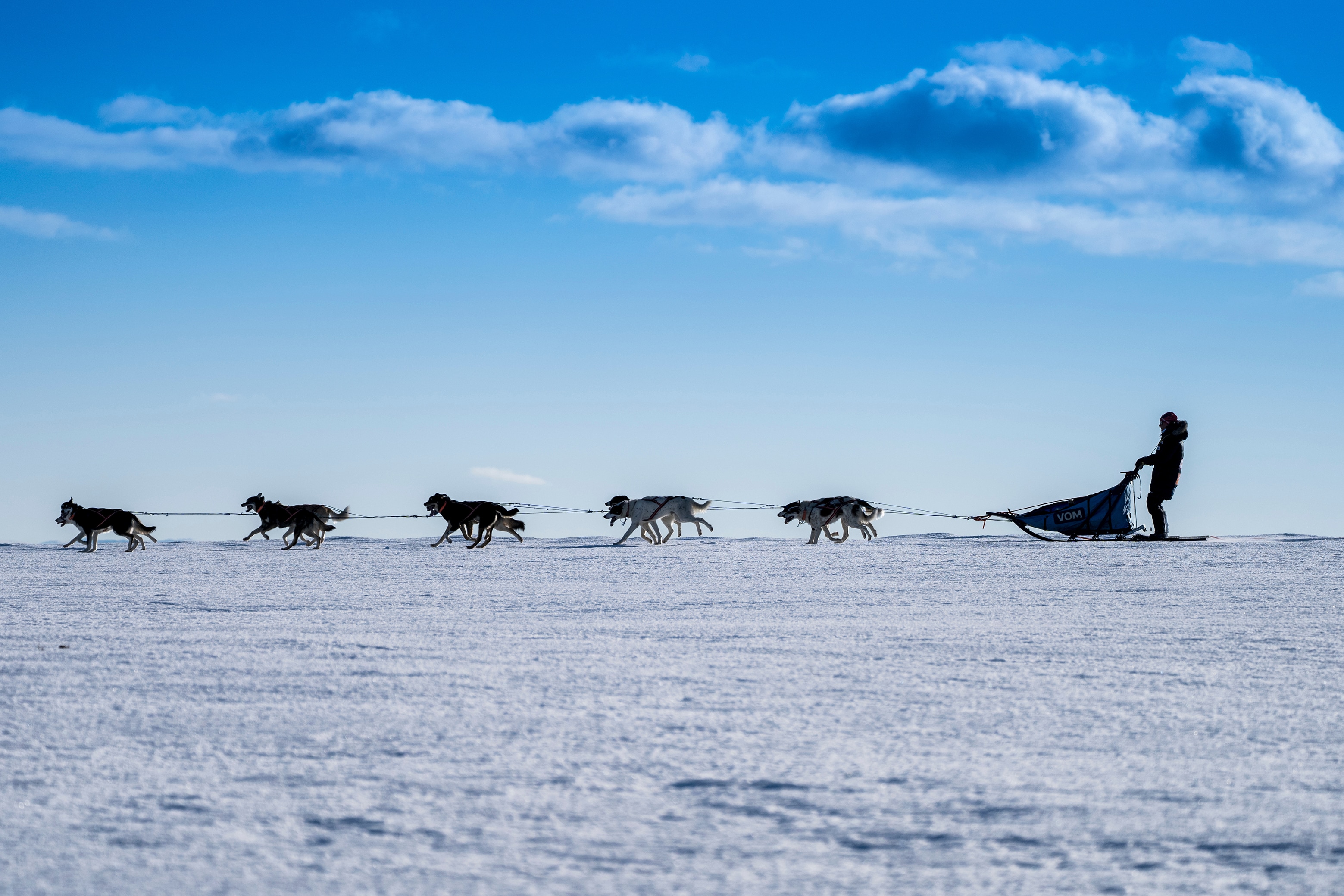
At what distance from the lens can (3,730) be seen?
4.16 meters

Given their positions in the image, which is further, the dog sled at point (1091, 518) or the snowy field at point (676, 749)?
the dog sled at point (1091, 518)

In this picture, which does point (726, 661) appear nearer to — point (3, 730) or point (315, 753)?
point (315, 753)

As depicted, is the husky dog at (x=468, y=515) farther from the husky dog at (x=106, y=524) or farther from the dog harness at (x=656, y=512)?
the husky dog at (x=106, y=524)

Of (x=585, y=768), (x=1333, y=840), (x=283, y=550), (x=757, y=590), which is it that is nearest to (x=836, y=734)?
(x=585, y=768)

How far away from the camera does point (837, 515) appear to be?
51.3ft

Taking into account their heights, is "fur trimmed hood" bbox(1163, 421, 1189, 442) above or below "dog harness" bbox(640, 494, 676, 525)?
above

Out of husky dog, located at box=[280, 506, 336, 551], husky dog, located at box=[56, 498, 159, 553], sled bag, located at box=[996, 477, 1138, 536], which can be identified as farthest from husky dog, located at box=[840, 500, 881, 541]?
husky dog, located at box=[56, 498, 159, 553]

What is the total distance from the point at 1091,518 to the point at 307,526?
9.79m

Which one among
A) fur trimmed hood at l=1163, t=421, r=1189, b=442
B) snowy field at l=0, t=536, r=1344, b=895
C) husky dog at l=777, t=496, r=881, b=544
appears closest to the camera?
snowy field at l=0, t=536, r=1344, b=895

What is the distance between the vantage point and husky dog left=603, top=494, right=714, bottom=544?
15.8 m

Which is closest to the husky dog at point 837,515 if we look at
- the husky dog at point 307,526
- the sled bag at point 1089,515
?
the sled bag at point 1089,515

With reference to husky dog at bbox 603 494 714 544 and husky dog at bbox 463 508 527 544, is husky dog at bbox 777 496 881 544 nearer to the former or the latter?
husky dog at bbox 603 494 714 544

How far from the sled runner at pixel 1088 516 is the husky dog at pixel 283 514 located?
858 cm

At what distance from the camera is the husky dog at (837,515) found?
15547 millimetres
